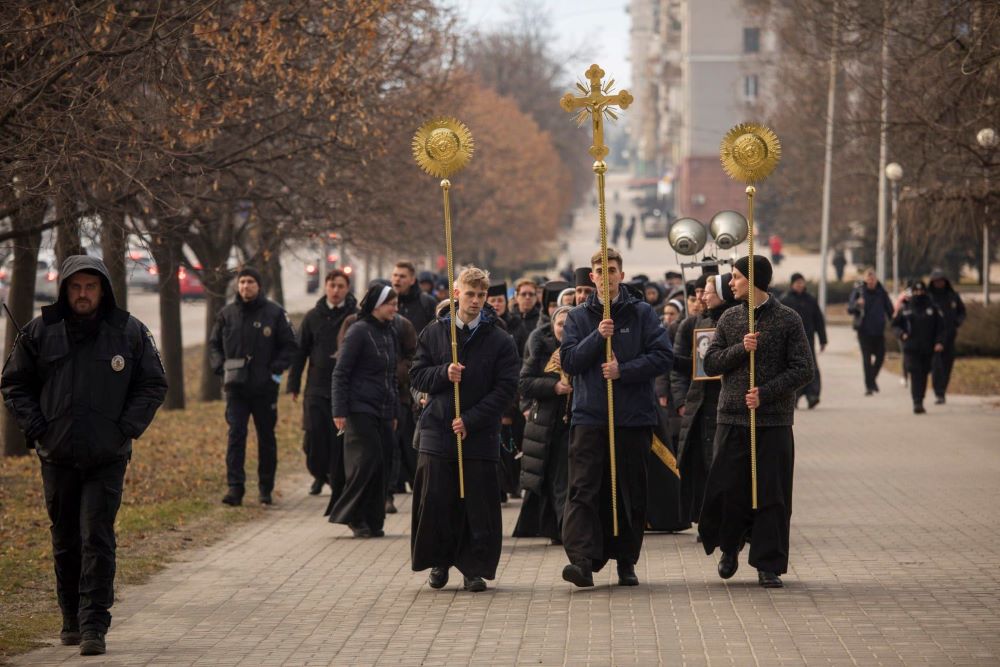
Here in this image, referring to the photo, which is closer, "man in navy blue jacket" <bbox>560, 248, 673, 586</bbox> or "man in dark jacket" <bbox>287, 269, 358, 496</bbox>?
"man in navy blue jacket" <bbox>560, 248, 673, 586</bbox>

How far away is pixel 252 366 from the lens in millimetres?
14398

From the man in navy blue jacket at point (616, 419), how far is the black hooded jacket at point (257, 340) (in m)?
5.13

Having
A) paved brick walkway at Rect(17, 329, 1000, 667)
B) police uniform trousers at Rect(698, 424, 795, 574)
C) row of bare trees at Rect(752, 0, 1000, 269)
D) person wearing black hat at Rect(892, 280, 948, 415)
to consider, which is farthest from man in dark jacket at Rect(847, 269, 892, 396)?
police uniform trousers at Rect(698, 424, 795, 574)

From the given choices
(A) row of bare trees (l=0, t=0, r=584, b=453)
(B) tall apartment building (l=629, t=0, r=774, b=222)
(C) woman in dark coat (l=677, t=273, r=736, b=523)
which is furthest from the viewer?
(B) tall apartment building (l=629, t=0, r=774, b=222)

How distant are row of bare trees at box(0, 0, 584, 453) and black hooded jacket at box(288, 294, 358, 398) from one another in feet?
4.86

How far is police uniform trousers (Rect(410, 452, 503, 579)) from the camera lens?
380 inches

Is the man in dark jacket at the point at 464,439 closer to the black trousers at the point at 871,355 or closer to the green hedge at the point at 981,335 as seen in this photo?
the black trousers at the point at 871,355

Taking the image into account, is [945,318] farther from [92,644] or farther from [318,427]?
[92,644]

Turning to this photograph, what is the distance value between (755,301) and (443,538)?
2168mm

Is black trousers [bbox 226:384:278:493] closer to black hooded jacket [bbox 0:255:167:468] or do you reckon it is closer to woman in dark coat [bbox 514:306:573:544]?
woman in dark coat [bbox 514:306:573:544]

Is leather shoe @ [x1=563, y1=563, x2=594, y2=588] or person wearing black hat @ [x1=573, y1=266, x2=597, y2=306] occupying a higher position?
person wearing black hat @ [x1=573, y1=266, x2=597, y2=306]

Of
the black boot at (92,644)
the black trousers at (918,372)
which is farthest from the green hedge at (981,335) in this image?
the black boot at (92,644)

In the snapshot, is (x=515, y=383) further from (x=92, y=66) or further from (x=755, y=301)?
(x=92, y=66)

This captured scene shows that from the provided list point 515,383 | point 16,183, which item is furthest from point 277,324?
point 515,383
